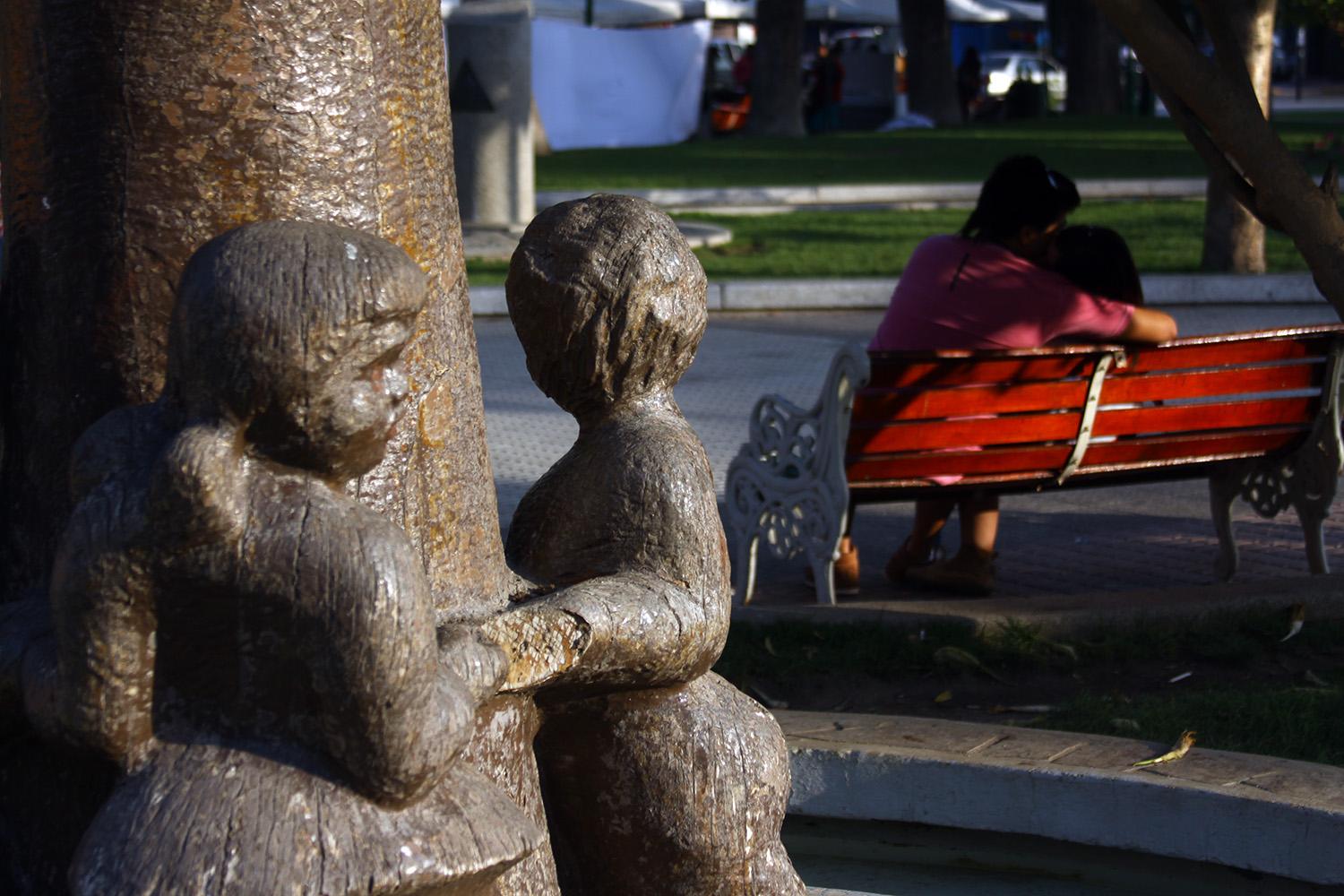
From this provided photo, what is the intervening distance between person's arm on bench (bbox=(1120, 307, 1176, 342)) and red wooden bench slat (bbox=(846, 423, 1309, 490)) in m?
0.38

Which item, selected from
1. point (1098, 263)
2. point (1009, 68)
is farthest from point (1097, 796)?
point (1009, 68)

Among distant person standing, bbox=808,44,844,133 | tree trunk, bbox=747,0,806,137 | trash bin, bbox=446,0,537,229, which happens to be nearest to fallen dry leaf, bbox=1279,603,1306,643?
trash bin, bbox=446,0,537,229

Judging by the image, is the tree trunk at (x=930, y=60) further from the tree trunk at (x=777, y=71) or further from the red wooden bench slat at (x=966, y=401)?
the red wooden bench slat at (x=966, y=401)

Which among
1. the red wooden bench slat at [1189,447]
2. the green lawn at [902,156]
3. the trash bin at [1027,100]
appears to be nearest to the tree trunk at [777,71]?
the green lawn at [902,156]

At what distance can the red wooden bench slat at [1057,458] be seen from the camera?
5898mm

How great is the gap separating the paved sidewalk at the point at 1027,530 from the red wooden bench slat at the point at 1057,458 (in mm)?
454

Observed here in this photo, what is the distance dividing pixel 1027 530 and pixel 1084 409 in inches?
56.9

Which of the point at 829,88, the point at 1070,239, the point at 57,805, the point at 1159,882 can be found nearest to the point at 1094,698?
the point at 1159,882

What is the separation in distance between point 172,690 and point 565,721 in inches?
25.3

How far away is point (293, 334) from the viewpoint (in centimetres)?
195

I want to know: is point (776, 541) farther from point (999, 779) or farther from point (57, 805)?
point (57, 805)

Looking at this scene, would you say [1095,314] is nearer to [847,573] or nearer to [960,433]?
[960,433]

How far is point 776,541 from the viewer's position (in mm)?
6078

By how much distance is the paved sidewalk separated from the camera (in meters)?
5.74
